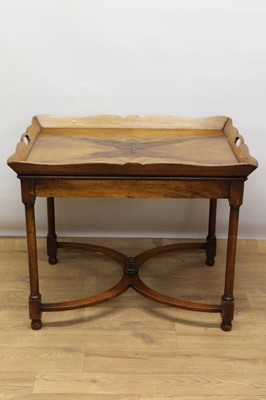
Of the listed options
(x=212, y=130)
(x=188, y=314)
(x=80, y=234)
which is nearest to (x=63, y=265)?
(x=80, y=234)

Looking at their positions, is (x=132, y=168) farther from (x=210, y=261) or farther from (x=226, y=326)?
(x=210, y=261)

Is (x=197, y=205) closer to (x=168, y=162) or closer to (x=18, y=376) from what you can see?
(x=168, y=162)

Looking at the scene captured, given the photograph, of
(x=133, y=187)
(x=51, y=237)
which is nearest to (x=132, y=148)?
(x=133, y=187)

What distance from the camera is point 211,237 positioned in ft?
8.68

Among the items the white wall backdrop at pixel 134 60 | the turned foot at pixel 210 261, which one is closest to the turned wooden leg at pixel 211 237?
the turned foot at pixel 210 261

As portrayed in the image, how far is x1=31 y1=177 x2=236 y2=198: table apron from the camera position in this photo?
2.02 m

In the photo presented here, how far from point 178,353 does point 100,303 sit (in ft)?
1.29

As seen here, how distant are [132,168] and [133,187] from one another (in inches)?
3.1

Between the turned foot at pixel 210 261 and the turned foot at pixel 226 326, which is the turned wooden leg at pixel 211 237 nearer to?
the turned foot at pixel 210 261

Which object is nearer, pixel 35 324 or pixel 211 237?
pixel 35 324

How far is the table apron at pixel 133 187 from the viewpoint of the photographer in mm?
2020

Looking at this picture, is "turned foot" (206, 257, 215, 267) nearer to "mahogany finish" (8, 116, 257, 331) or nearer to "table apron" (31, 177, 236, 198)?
"mahogany finish" (8, 116, 257, 331)

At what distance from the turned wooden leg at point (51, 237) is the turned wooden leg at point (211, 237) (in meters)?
0.69

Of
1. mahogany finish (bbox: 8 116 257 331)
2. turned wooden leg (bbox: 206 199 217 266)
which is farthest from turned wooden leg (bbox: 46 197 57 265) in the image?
turned wooden leg (bbox: 206 199 217 266)
